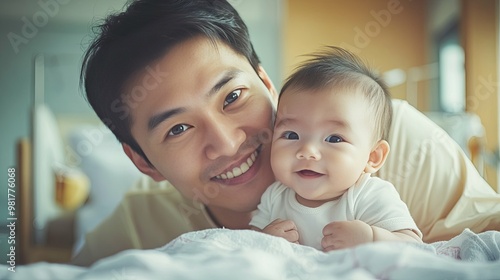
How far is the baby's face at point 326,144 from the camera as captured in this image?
643mm

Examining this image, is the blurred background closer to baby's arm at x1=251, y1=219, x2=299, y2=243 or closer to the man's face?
the man's face

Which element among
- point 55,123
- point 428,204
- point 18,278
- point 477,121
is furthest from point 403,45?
point 55,123

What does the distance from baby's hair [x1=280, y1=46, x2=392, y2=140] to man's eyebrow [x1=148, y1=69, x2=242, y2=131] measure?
9 centimetres

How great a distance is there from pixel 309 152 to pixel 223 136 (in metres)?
0.15

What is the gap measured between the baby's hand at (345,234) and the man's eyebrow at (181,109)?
251mm

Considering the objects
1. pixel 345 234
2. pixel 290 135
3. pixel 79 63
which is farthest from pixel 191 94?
pixel 79 63

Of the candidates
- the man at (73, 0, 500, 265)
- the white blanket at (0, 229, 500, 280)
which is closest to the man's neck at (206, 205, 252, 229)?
the man at (73, 0, 500, 265)

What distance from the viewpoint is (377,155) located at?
0.69m

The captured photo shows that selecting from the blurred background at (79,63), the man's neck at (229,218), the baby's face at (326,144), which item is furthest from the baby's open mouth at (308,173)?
the blurred background at (79,63)

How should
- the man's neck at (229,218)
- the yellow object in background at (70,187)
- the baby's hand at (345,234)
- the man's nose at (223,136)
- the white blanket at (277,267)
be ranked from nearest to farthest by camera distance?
the white blanket at (277,267), the baby's hand at (345,234), the man's nose at (223,136), the man's neck at (229,218), the yellow object in background at (70,187)

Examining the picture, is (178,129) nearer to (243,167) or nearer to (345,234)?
(243,167)

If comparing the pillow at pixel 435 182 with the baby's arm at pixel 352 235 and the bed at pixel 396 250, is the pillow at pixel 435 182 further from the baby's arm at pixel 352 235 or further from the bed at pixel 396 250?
the baby's arm at pixel 352 235

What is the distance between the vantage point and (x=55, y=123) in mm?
2047

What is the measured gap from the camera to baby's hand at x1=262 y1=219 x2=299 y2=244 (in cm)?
63
